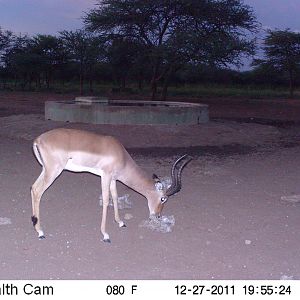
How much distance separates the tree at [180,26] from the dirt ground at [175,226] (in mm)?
15738

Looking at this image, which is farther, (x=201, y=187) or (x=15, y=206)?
(x=201, y=187)

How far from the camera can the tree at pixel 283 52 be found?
4097cm

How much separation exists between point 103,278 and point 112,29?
25.5 meters

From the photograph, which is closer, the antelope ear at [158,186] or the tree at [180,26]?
the antelope ear at [158,186]

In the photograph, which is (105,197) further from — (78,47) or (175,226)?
(78,47)

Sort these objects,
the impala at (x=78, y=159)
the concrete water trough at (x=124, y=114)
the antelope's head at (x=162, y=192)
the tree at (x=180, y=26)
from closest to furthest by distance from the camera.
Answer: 1. the impala at (x=78, y=159)
2. the antelope's head at (x=162, y=192)
3. the concrete water trough at (x=124, y=114)
4. the tree at (x=180, y=26)

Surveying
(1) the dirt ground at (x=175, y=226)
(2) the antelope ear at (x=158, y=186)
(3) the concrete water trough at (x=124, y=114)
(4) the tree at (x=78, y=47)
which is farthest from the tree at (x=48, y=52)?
(2) the antelope ear at (x=158, y=186)

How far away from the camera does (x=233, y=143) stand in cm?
1327

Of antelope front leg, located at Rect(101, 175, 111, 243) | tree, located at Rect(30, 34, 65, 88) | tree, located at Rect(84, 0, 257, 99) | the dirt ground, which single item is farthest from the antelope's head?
tree, located at Rect(30, 34, 65, 88)

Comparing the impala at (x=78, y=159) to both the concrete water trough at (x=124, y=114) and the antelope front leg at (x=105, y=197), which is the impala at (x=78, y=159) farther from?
the concrete water trough at (x=124, y=114)

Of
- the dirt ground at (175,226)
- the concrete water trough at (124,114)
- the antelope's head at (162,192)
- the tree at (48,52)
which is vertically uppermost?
the tree at (48,52)

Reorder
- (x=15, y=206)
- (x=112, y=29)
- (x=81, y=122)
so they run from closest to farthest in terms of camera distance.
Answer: (x=15, y=206), (x=81, y=122), (x=112, y=29)

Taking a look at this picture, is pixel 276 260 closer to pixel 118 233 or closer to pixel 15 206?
pixel 118 233

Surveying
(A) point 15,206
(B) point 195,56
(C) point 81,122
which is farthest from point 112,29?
(A) point 15,206
